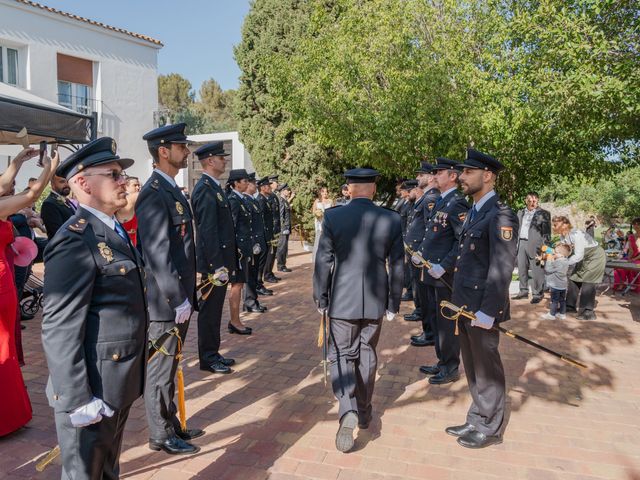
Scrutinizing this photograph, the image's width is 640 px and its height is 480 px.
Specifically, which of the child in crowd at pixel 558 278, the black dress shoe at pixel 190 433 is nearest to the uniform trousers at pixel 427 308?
the child in crowd at pixel 558 278

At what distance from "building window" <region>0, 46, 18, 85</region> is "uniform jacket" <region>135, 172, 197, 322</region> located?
17546 mm

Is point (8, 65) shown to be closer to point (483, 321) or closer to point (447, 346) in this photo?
point (447, 346)

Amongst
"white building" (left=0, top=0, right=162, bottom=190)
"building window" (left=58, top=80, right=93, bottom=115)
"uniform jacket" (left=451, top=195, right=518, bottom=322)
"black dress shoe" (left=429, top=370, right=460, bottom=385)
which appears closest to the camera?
"uniform jacket" (left=451, top=195, right=518, bottom=322)

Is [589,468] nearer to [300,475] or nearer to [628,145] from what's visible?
[300,475]

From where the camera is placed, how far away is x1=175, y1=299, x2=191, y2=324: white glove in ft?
12.2

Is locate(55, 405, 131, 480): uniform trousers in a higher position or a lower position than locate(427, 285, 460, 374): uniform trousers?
higher

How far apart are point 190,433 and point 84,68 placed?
19705 millimetres

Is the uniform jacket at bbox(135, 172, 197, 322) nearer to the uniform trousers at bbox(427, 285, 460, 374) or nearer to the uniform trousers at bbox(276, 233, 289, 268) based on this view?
the uniform trousers at bbox(427, 285, 460, 374)

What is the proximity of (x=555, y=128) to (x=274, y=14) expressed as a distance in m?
11.5

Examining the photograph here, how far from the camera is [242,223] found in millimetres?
7621

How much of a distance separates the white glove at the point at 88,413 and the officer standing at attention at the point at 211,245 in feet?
9.24

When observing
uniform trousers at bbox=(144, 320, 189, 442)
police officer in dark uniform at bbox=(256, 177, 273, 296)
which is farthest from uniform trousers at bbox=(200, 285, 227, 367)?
police officer in dark uniform at bbox=(256, 177, 273, 296)

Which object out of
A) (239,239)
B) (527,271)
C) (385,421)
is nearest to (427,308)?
(385,421)

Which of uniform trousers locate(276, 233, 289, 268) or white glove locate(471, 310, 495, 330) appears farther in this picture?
uniform trousers locate(276, 233, 289, 268)
